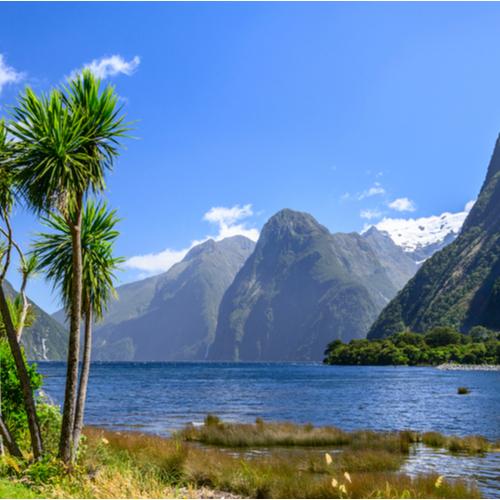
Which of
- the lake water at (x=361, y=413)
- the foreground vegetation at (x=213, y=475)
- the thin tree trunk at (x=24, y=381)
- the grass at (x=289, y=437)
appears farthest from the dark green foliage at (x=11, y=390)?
the grass at (x=289, y=437)

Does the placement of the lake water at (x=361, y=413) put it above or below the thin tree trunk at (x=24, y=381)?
below

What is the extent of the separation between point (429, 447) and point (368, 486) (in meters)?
16.1

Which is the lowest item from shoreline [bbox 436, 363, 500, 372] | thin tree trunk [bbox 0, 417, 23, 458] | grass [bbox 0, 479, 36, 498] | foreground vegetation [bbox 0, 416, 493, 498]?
shoreline [bbox 436, 363, 500, 372]

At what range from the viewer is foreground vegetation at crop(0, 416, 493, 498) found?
15258 millimetres

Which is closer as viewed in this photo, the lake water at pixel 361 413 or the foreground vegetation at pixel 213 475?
the foreground vegetation at pixel 213 475

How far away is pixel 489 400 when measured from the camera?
220ft

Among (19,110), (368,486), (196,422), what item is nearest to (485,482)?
(368,486)

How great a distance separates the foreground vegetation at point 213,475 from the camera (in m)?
15.3

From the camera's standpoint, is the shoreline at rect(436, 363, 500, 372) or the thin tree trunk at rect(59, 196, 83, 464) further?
the shoreline at rect(436, 363, 500, 372)

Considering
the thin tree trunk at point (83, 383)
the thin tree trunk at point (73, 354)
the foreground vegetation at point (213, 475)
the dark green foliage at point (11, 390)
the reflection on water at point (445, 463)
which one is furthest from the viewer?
the reflection on water at point (445, 463)

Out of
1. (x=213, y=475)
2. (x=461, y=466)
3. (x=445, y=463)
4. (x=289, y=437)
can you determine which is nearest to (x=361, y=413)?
(x=289, y=437)

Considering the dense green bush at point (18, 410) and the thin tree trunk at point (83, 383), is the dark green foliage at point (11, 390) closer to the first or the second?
the dense green bush at point (18, 410)

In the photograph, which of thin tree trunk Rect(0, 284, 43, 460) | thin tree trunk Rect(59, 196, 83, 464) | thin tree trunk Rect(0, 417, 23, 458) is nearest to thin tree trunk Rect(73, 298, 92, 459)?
thin tree trunk Rect(59, 196, 83, 464)

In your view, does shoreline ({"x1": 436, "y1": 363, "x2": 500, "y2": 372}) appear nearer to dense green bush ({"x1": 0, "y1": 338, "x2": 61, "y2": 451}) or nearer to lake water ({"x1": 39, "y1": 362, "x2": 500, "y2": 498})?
lake water ({"x1": 39, "y1": 362, "x2": 500, "y2": 498})
